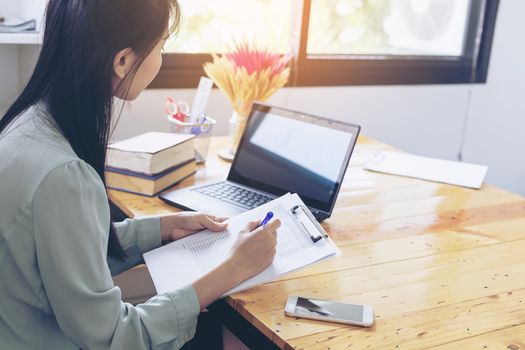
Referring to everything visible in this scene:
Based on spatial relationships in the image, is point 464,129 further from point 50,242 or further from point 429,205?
point 50,242

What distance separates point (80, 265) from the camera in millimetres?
969

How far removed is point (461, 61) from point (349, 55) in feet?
1.75

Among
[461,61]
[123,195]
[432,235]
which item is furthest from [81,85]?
[461,61]

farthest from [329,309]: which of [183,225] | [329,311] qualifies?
[183,225]

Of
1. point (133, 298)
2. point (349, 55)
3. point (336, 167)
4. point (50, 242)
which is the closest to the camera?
point (50, 242)

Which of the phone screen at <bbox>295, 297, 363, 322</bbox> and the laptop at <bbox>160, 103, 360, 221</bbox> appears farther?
the laptop at <bbox>160, 103, 360, 221</bbox>

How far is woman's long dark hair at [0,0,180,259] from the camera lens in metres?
0.99

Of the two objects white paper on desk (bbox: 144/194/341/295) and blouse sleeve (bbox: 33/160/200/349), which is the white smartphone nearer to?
white paper on desk (bbox: 144/194/341/295)

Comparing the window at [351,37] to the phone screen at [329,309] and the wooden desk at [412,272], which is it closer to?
the wooden desk at [412,272]

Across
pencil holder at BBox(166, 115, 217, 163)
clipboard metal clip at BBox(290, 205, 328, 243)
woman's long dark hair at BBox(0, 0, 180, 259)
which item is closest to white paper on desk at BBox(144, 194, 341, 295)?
clipboard metal clip at BBox(290, 205, 328, 243)

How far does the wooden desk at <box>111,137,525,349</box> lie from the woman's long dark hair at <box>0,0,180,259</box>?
37 centimetres

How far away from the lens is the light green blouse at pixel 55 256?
954 mm

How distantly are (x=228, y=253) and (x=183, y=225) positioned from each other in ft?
0.59

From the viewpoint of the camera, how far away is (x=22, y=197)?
0.96m
